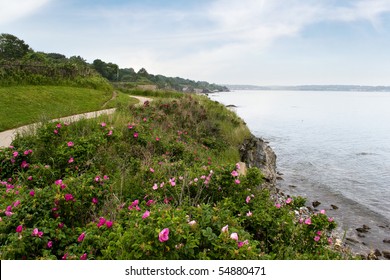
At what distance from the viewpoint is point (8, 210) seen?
3652 millimetres

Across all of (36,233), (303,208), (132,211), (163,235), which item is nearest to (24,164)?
(36,233)

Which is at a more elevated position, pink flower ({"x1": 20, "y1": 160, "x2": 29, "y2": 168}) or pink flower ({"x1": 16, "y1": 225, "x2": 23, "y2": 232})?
pink flower ({"x1": 20, "y1": 160, "x2": 29, "y2": 168})

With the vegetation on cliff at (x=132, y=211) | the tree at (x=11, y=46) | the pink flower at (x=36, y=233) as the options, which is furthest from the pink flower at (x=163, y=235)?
the tree at (x=11, y=46)

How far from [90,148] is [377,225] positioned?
34.8 feet

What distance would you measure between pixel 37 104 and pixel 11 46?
46.3 meters

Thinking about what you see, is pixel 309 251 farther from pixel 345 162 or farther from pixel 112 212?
pixel 345 162

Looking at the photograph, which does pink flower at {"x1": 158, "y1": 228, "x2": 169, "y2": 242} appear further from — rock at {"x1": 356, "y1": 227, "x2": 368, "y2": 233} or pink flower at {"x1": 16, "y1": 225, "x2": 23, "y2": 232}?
rock at {"x1": 356, "y1": 227, "x2": 368, "y2": 233}

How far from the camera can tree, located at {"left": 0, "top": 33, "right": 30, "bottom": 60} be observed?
47997 mm

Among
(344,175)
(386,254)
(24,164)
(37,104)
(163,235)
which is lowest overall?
(386,254)

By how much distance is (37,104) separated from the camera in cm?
1370

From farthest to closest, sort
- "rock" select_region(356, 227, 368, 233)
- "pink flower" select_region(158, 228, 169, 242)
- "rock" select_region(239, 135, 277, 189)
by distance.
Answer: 1. "rock" select_region(239, 135, 277, 189)
2. "rock" select_region(356, 227, 368, 233)
3. "pink flower" select_region(158, 228, 169, 242)

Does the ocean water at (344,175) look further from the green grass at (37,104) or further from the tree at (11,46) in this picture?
the tree at (11,46)

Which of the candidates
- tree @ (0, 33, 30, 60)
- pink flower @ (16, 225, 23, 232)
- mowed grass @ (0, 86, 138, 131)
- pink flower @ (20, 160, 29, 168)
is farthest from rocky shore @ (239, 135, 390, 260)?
tree @ (0, 33, 30, 60)

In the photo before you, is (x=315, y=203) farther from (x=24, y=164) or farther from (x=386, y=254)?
(x=24, y=164)
